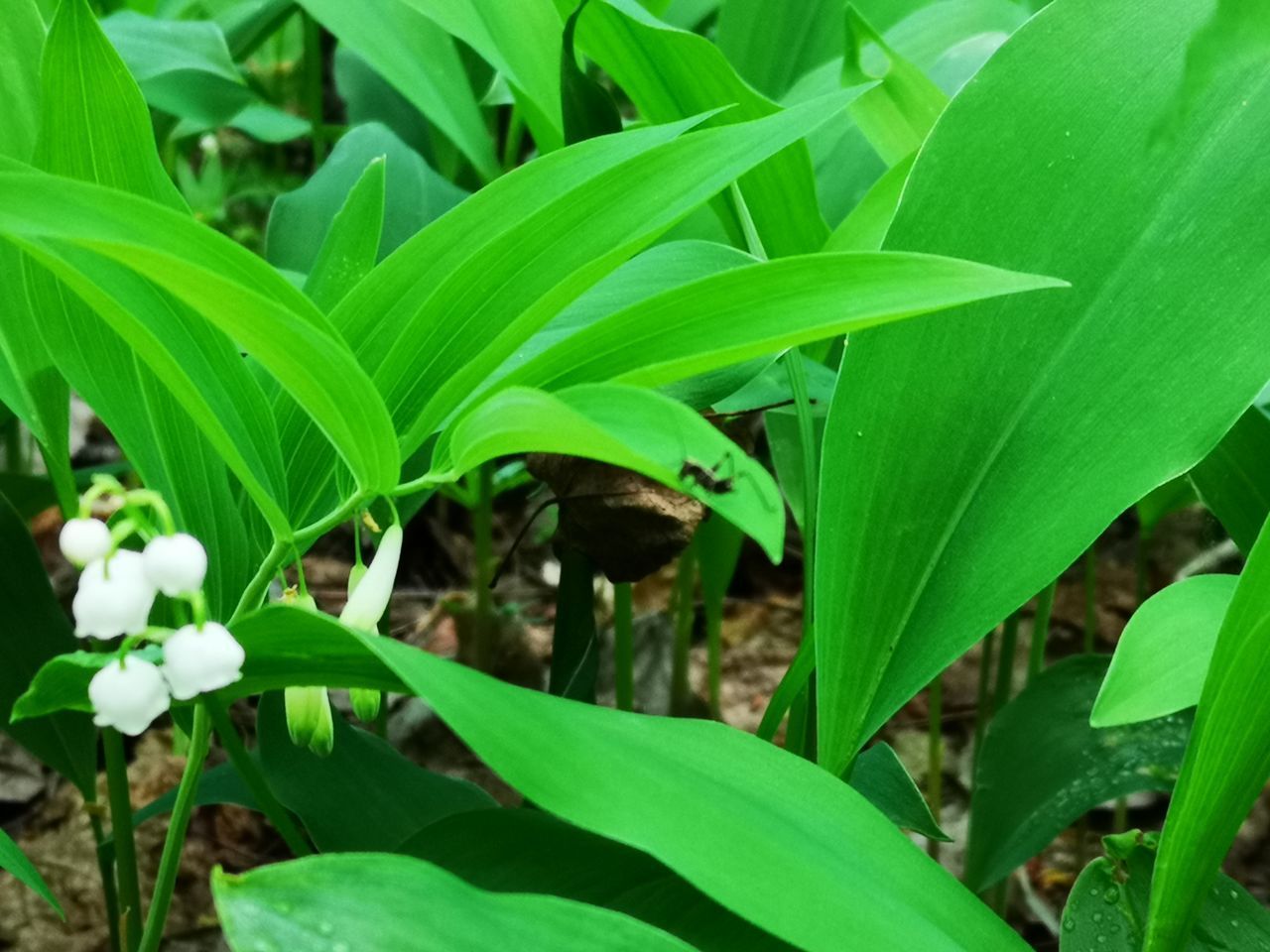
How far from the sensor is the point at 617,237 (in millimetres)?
555

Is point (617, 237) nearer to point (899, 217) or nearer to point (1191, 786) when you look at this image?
point (899, 217)

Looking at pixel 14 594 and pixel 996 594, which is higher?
pixel 996 594

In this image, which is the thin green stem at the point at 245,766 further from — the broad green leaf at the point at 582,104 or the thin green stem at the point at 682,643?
the thin green stem at the point at 682,643

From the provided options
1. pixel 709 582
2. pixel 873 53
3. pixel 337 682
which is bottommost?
pixel 709 582

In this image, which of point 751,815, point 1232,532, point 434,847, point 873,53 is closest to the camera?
point 751,815

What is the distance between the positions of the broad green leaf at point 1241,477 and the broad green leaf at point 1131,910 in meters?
0.19

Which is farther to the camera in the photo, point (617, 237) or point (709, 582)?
point (709, 582)

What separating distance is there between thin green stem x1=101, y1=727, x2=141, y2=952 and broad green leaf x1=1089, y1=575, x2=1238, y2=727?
0.56 m

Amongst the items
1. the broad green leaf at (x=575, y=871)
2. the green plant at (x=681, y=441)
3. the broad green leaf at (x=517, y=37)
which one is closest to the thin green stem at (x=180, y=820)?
the green plant at (x=681, y=441)

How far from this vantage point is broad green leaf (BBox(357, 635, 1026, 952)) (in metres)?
0.44

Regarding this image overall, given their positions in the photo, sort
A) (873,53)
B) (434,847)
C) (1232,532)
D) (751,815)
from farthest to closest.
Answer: (873,53), (1232,532), (434,847), (751,815)

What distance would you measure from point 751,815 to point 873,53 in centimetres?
75

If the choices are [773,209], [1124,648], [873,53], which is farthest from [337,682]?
[873,53]

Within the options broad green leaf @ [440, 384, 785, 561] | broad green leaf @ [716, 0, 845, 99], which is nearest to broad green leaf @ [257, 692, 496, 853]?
broad green leaf @ [440, 384, 785, 561]
